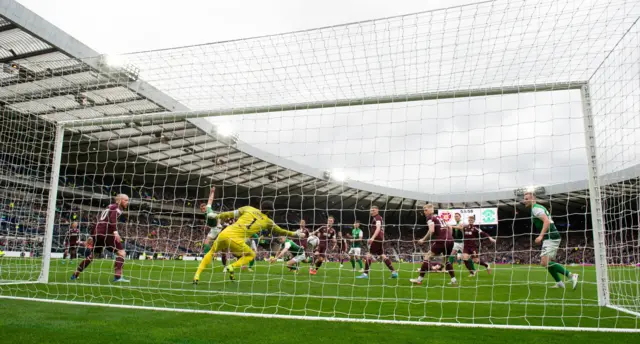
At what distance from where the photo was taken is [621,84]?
5.67 metres

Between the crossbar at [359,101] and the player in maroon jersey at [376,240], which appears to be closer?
the crossbar at [359,101]

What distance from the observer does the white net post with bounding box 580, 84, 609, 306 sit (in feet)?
19.1

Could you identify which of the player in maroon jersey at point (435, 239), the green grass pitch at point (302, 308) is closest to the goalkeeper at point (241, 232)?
the green grass pitch at point (302, 308)

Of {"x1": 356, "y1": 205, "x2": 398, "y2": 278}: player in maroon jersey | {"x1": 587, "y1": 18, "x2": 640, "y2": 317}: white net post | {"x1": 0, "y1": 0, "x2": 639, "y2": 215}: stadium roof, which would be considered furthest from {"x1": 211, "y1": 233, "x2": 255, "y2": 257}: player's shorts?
{"x1": 587, "y1": 18, "x2": 640, "y2": 317}: white net post

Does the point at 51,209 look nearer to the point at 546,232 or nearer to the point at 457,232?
the point at 546,232

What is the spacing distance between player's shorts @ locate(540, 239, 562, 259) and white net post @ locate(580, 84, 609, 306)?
1.77 m

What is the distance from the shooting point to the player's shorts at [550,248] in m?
7.69

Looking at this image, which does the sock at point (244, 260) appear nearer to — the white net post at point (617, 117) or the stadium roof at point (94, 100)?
the stadium roof at point (94, 100)

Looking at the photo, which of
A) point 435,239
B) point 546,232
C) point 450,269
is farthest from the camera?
point 435,239

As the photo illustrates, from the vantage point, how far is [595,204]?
5906mm

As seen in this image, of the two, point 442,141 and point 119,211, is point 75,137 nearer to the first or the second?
point 119,211

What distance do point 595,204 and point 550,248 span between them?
2053mm

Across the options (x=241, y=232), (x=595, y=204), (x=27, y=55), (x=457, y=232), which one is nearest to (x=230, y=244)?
(x=241, y=232)

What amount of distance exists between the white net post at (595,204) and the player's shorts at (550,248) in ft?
5.79
